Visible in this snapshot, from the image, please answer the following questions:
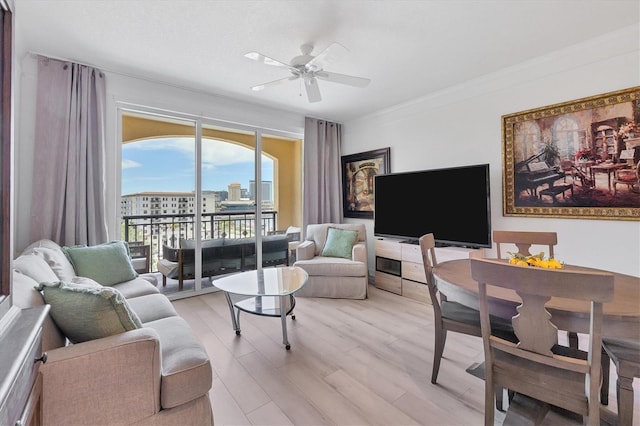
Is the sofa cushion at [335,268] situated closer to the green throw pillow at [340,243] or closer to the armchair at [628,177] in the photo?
the green throw pillow at [340,243]

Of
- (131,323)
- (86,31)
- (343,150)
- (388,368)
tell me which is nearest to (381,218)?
(343,150)

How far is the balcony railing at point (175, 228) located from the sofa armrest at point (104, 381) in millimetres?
2711

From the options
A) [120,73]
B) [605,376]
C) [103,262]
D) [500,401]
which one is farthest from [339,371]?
[120,73]

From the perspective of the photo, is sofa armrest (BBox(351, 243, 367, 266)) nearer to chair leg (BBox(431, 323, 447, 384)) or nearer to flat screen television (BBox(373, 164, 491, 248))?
flat screen television (BBox(373, 164, 491, 248))

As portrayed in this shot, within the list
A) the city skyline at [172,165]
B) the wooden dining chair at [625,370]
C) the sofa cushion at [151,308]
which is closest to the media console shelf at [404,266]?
the wooden dining chair at [625,370]

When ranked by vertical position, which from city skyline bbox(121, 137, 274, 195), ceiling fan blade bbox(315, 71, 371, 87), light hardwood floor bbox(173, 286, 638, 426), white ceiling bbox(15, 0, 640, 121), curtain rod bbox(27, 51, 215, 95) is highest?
curtain rod bbox(27, 51, 215, 95)

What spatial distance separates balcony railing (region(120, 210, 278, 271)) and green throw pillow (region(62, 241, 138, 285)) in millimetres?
1191

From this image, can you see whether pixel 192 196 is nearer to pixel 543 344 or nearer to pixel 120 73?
pixel 120 73

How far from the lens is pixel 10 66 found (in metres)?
1.08

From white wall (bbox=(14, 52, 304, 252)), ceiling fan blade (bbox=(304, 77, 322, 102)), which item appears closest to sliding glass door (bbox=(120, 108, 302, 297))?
white wall (bbox=(14, 52, 304, 252))

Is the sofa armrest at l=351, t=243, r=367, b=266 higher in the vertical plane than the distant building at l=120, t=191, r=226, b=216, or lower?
lower

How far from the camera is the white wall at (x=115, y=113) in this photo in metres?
2.58

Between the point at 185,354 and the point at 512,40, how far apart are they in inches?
131

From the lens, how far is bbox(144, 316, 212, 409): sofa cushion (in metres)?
1.21
